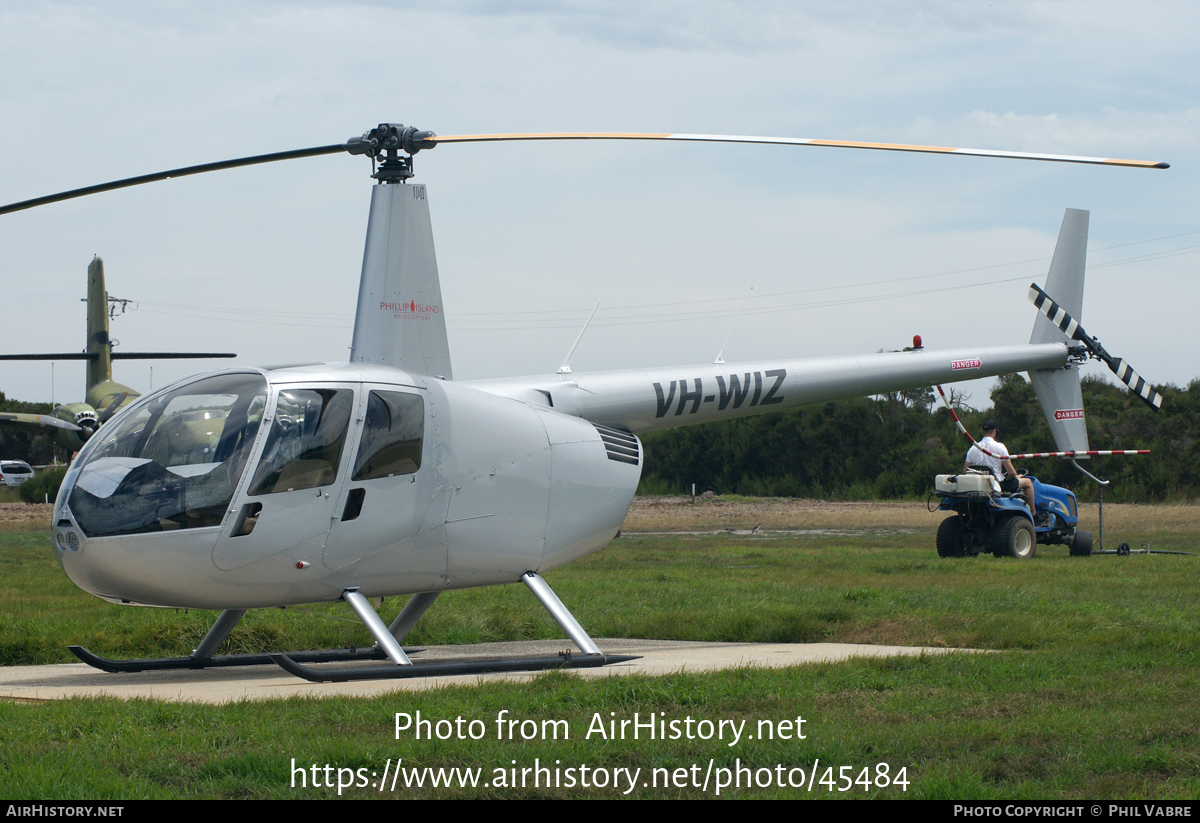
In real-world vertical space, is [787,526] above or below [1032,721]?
below

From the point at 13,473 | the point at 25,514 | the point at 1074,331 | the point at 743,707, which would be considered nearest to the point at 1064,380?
the point at 1074,331

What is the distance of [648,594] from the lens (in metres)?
12.8

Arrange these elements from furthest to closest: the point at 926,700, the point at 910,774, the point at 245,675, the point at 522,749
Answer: the point at 245,675, the point at 926,700, the point at 522,749, the point at 910,774

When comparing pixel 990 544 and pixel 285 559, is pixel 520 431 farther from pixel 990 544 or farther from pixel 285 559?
pixel 990 544

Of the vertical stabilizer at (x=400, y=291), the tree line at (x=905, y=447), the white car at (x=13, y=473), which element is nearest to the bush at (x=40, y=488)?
the white car at (x=13, y=473)

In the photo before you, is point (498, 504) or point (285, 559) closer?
point (285, 559)

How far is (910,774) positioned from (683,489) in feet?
173

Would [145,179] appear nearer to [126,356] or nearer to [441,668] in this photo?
[441,668]

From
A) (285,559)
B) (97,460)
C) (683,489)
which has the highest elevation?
(97,460)

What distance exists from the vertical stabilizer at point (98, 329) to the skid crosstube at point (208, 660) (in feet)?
123

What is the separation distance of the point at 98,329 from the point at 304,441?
40.5 meters

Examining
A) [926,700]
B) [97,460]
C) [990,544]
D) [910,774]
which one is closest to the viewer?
[910,774]

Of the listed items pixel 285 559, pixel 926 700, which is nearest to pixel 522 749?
pixel 926 700

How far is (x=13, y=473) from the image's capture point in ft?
199
